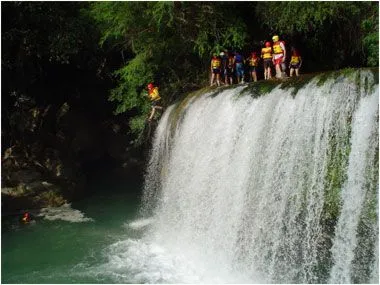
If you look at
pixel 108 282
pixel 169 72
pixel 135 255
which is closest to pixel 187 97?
pixel 169 72

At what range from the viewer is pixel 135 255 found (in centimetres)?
831

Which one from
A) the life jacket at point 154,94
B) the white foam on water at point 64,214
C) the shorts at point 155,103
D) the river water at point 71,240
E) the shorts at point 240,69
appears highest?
the shorts at point 240,69

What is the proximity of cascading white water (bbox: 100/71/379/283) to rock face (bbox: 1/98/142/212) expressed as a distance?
413 cm

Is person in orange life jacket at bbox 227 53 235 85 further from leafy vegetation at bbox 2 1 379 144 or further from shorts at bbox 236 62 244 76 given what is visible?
leafy vegetation at bbox 2 1 379 144

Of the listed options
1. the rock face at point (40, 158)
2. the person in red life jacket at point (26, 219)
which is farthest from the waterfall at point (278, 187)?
the rock face at point (40, 158)

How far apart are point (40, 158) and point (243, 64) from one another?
6.41 m

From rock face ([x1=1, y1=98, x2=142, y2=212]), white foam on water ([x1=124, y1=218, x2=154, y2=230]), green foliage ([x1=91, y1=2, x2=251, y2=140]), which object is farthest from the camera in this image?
rock face ([x1=1, y1=98, x2=142, y2=212])

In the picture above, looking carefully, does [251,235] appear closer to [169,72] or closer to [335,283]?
[335,283]

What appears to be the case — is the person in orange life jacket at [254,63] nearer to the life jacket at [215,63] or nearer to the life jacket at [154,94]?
the life jacket at [215,63]

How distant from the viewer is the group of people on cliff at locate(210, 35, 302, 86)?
9.53 metres

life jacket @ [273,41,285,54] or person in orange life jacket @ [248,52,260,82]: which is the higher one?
life jacket @ [273,41,285,54]

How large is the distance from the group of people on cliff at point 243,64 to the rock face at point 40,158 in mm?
5192

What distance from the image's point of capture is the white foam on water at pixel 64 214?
11080mm

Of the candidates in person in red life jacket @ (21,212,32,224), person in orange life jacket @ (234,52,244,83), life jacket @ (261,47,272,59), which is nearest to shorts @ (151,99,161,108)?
person in orange life jacket @ (234,52,244,83)
